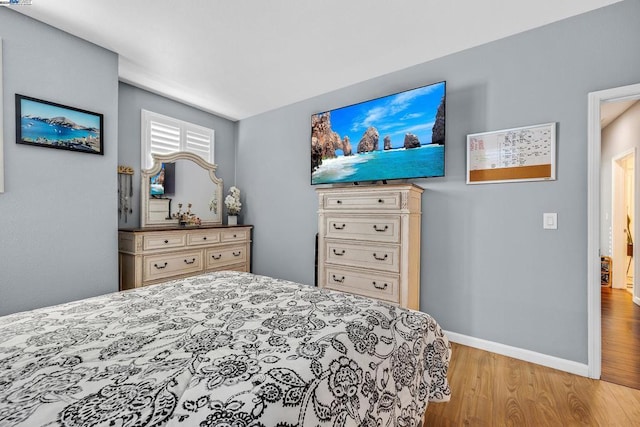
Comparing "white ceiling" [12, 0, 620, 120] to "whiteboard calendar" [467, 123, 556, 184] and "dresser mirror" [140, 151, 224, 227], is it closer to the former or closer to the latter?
"whiteboard calendar" [467, 123, 556, 184]

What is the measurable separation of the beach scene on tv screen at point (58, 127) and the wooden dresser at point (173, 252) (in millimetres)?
924

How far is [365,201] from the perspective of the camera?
2.60 metres

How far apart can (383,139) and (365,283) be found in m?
1.44

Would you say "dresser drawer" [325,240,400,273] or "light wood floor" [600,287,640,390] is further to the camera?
"dresser drawer" [325,240,400,273]

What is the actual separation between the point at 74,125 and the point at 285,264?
2627 millimetres

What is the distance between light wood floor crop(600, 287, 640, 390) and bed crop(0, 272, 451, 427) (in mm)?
1656

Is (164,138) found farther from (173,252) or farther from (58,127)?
(173,252)

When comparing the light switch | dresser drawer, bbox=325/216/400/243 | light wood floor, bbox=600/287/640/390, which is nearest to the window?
dresser drawer, bbox=325/216/400/243

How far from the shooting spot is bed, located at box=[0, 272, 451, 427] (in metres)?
0.65

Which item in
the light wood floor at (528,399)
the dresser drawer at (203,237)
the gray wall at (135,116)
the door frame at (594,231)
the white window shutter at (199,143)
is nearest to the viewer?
the light wood floor at (528,399)

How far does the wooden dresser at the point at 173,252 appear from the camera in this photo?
113 inches

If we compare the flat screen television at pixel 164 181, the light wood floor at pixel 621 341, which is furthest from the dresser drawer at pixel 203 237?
the light wood floor at pixel 621 341

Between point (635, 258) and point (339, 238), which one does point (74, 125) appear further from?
point (635, 258)

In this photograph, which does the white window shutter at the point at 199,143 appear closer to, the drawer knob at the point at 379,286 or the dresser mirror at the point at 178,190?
the dresser mirror at the point at 178,190
